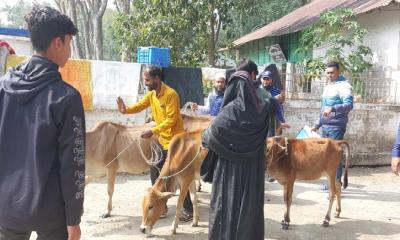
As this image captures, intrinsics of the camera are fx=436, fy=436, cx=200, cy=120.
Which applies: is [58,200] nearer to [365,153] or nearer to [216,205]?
[216,205]

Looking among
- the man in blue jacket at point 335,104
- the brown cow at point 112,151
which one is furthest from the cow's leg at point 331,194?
the brown cow at point 112,151

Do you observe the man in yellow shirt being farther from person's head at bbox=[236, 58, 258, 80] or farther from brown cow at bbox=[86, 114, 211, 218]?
person's head at bbox=[236, 58, 258, 80]

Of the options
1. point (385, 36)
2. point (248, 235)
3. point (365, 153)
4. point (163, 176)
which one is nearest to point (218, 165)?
point (248, 235)

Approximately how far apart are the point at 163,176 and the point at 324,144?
223 cm

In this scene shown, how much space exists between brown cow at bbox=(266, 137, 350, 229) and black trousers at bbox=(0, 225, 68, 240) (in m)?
3.44

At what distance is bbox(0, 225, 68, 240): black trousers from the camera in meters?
2.21

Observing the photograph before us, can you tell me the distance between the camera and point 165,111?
17.1 ft

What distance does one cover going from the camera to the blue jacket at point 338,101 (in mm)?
6164

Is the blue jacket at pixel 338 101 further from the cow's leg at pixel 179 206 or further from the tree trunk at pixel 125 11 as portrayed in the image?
the tree trunk at pixel 125 11

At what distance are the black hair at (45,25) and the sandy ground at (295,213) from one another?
3242 millimetres

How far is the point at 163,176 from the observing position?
496 cm

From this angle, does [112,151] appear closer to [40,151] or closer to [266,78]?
[266,78]

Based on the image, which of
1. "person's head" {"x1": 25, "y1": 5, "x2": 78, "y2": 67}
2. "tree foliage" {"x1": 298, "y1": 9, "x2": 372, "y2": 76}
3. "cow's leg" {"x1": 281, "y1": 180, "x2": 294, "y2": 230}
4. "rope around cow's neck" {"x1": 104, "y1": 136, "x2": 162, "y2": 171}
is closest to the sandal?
"rope around cow's neck" {"x1": 104, "y1": 136, "x2": 162, "y2": 171}

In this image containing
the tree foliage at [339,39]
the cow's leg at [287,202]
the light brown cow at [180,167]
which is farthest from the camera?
the tree foliage at [339,39]
